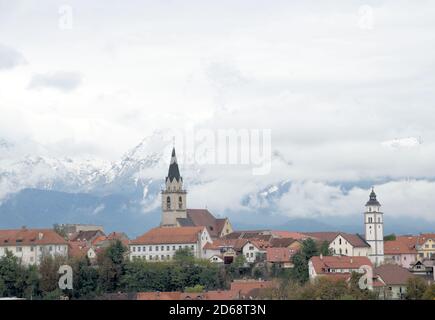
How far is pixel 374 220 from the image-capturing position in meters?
87.2

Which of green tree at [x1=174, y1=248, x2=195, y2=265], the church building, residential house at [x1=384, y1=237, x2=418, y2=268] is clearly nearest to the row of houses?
green tree at [x1=174, y1=248, x2=195, y2=265]

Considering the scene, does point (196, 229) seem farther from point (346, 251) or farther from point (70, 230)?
point (70, 230)

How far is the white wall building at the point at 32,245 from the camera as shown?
71.1 m

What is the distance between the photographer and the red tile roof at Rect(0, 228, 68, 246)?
7250cm

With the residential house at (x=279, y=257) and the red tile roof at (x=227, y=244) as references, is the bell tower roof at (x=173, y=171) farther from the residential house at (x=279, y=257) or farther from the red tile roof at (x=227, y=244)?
the residential house at (x=279, y=257)

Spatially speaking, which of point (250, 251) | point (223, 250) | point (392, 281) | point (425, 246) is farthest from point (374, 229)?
point (392, 281)

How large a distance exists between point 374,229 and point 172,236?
16.2 metres

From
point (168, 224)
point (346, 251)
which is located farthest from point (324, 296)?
point (168, 224)

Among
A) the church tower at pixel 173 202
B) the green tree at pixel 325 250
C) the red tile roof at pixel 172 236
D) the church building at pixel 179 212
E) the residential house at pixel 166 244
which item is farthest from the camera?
the church tower at pixel 173 202

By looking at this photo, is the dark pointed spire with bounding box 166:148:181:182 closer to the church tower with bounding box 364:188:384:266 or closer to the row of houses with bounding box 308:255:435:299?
the church tower with bounding box 364:188:384:266

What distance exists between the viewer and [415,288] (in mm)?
54094

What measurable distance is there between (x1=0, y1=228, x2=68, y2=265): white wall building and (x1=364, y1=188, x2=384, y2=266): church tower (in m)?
22.6

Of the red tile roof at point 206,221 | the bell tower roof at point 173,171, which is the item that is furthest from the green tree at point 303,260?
the bell tower roof at point 173,171
